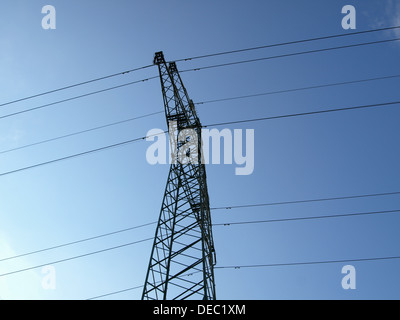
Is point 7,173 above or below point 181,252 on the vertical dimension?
→ above
